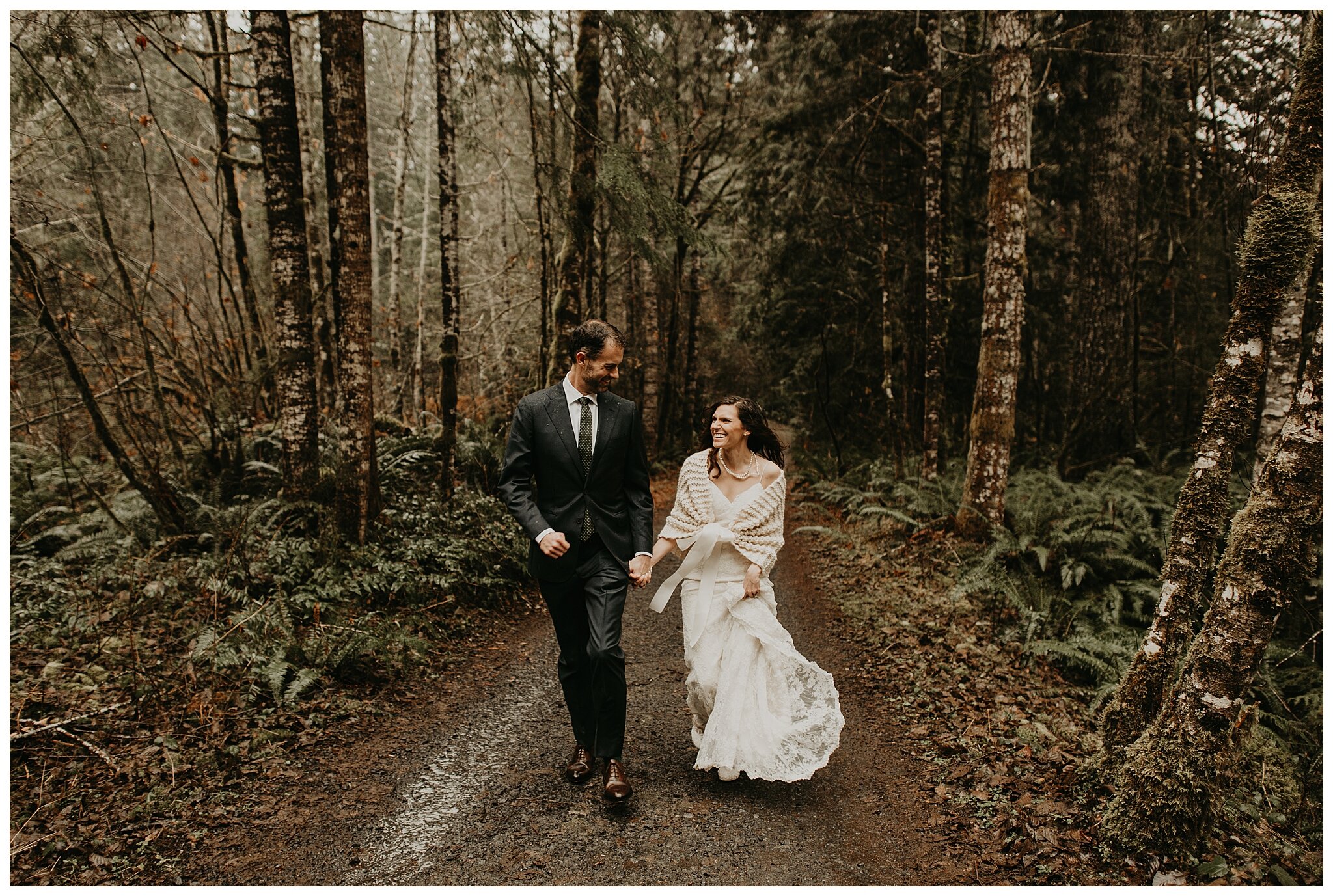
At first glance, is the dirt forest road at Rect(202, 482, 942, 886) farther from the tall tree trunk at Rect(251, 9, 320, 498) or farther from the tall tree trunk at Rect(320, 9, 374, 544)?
the tall tree trunk at Rect(251, 9, 320, 498)

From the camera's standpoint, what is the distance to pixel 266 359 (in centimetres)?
1009

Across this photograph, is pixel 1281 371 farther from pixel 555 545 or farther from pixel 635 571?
pixel 555 545

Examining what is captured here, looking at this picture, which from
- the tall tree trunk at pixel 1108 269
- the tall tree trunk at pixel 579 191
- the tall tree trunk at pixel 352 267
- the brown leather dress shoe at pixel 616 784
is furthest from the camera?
the tall tree trunk at pixel 1108 269

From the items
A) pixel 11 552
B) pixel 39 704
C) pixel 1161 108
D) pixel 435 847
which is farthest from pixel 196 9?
pixel 1161 108

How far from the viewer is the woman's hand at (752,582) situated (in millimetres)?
4297

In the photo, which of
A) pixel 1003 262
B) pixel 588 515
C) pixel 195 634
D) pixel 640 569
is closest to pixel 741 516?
pixel 640 569

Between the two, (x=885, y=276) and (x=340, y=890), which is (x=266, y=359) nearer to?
(x=340, y=890)

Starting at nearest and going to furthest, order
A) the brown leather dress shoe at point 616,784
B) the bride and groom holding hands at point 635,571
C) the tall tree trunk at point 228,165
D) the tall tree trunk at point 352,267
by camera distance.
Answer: the brown leather dress shoe at point 616,784 < the bride and groom holding hands at point 635,571 < the tall tree trunk at point 352,267 < the tall tree trunk at point 228,165

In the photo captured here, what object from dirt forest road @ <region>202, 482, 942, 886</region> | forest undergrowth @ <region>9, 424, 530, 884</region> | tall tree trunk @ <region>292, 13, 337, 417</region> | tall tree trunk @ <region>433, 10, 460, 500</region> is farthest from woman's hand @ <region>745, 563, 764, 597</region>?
tall tree trunk @ <region>292, 13, 337, 417</region>

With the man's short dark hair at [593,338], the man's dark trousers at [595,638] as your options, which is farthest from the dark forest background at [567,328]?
the man's short dark hair at [593,338]

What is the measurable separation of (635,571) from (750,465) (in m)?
1.07

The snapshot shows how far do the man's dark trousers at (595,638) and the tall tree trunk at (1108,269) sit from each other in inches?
389

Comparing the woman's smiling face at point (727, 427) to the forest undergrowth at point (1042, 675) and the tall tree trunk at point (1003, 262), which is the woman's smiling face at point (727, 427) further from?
the tall tree trunk at point (1003, 262)

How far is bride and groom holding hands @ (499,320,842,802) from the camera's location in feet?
13.4
